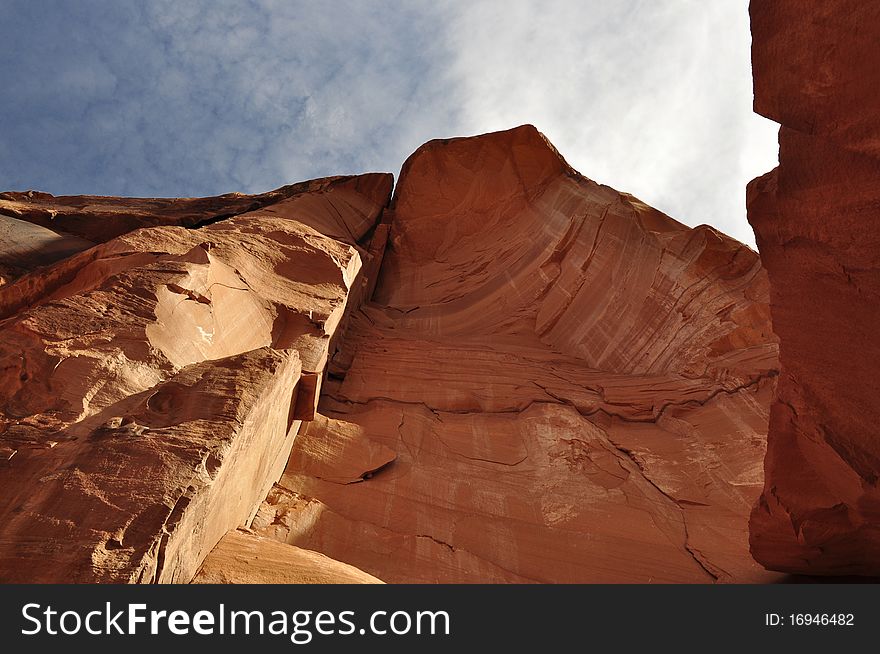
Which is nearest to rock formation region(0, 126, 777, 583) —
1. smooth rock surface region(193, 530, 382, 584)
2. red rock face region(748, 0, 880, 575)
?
smooth rock surface region(193, 530, 382, 584)

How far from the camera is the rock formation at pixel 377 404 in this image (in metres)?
4.19

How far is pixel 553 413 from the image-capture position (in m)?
8.56

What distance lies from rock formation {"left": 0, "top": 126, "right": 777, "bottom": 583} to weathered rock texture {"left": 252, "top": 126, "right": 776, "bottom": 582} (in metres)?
0.03

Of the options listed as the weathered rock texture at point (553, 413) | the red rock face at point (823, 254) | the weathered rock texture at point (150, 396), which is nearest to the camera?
the red rock face at point (823, 254)

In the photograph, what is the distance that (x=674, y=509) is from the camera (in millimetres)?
6766

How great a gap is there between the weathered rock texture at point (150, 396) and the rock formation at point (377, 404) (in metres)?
0.02

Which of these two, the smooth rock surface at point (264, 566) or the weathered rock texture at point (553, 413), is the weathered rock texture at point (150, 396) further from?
the weathered rock texture at point (553, 413)

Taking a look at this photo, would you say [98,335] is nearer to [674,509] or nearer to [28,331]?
[28,331]

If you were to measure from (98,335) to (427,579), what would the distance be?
11.8 feet

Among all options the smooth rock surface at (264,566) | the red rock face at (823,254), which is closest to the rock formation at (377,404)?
the smooth rock surface at (264,566)

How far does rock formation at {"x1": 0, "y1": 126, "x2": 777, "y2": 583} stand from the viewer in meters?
4.19

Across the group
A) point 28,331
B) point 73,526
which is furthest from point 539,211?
point 73,526

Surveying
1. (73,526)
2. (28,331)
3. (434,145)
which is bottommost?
(73,526)

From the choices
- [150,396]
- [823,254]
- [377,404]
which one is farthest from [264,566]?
[377,404]
